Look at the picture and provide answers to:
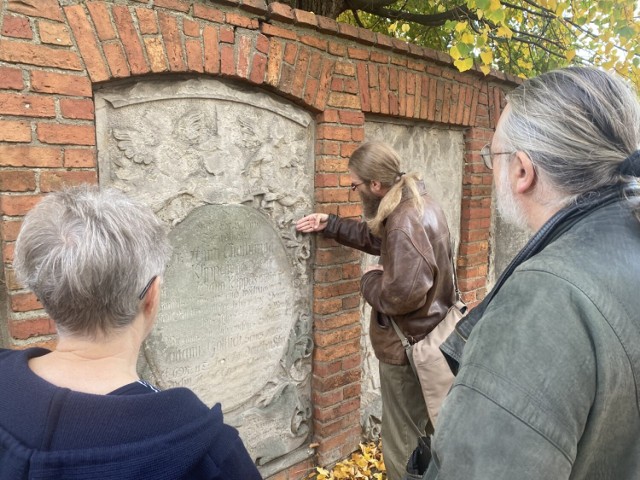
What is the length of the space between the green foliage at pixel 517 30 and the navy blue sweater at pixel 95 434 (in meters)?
2.78

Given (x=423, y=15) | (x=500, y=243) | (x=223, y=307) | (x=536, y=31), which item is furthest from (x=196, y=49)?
(x=536, y=31)

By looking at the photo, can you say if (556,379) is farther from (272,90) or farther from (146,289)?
(272,90)

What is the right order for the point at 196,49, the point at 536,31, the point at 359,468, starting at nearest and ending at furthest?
the point at 196,49
the point at 359,468
the point at 536,31

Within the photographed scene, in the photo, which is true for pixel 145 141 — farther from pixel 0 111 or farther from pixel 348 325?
pixel 348 325

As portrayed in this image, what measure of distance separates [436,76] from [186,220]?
219cm

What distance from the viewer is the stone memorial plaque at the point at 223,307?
2271mm

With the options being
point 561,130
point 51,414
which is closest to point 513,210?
point 561,130

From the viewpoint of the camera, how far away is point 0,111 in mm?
1662

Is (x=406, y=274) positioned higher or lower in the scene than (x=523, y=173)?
lower

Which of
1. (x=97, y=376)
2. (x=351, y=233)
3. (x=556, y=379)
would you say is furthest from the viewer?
(x=351, y=233)

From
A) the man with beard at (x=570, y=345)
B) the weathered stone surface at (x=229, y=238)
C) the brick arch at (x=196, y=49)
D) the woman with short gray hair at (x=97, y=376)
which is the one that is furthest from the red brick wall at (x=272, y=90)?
the man with beard at (x=570, y=345)

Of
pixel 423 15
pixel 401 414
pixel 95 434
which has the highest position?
Answer: pixel 423 15

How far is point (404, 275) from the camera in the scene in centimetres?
228

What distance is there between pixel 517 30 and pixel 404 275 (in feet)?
11.9
